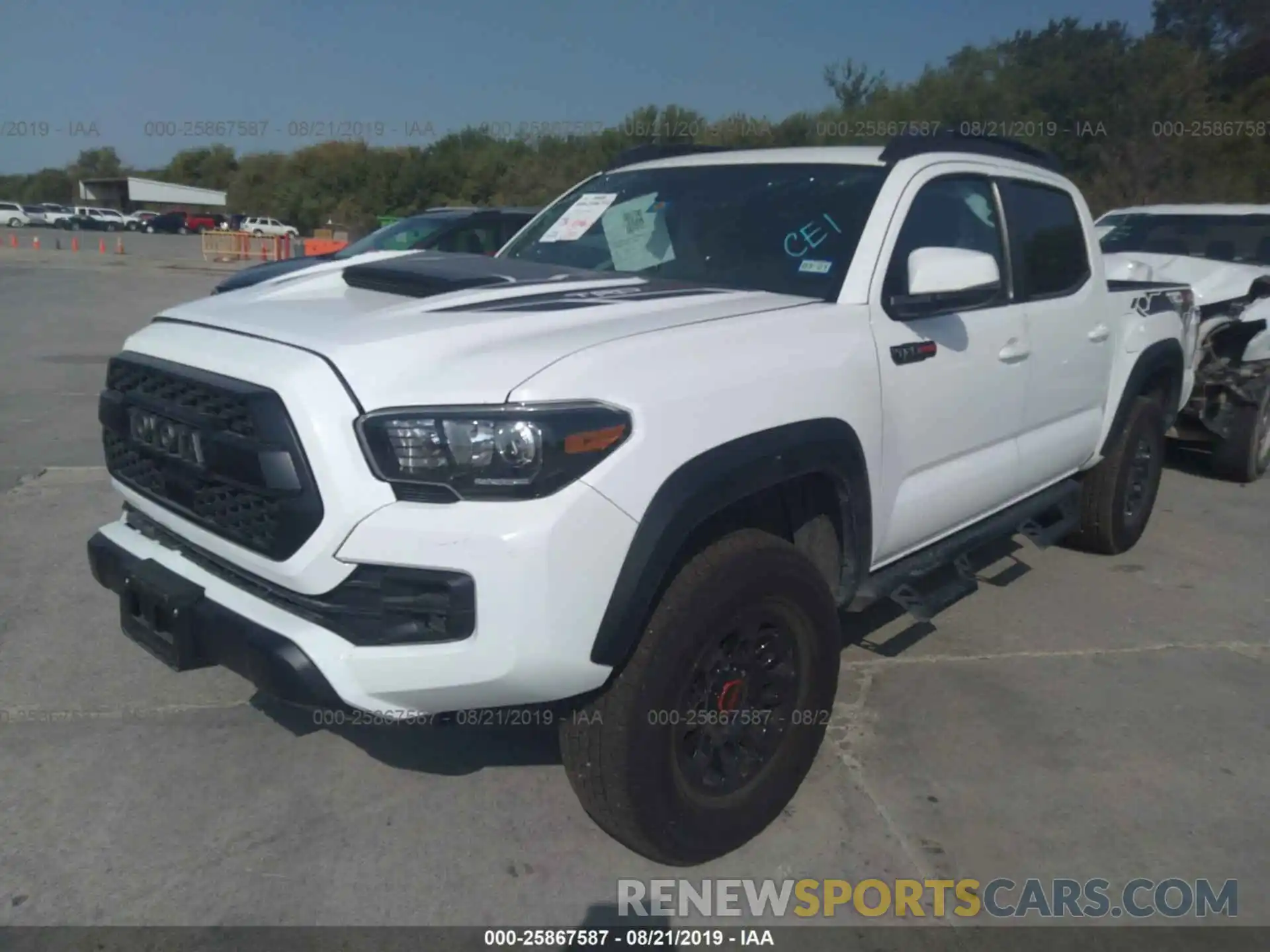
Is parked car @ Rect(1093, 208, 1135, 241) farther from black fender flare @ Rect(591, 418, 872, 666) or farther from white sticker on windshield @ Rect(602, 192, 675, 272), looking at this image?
black fender flare @ Rect(591, 418, 872, 666)

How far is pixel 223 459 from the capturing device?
2531mm

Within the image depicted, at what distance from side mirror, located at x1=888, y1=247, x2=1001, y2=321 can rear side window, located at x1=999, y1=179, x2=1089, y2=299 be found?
814 mm

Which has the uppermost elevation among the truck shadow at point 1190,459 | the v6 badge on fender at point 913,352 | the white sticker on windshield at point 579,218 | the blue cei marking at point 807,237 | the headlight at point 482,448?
the white sticker on windshield at point 579,218

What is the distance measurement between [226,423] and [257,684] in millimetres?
624

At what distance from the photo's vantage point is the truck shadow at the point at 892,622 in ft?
14.3

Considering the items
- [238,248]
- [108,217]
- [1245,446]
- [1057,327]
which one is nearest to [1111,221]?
[1245,446]

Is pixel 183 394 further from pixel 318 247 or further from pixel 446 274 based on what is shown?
pixel 318 247

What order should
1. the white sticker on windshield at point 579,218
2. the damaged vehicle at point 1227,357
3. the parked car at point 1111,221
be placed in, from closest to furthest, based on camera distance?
the white sticker on windshield at point 579,218 → the damaged vehicle at point 1227,357 → the parked car at point 1111,221

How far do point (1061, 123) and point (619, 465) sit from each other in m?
32.7

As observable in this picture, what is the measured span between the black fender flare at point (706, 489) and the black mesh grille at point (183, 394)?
93 cm

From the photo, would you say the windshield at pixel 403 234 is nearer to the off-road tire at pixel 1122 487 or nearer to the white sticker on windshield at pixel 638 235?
the white sticker on windshield at pixel 638 235

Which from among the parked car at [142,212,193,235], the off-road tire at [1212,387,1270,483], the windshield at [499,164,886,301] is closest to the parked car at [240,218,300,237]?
the parked car at [142,212,193,235]

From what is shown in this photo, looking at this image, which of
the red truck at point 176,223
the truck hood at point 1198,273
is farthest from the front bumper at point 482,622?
the red truck at point 176,223

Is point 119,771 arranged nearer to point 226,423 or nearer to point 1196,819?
point 226,423
